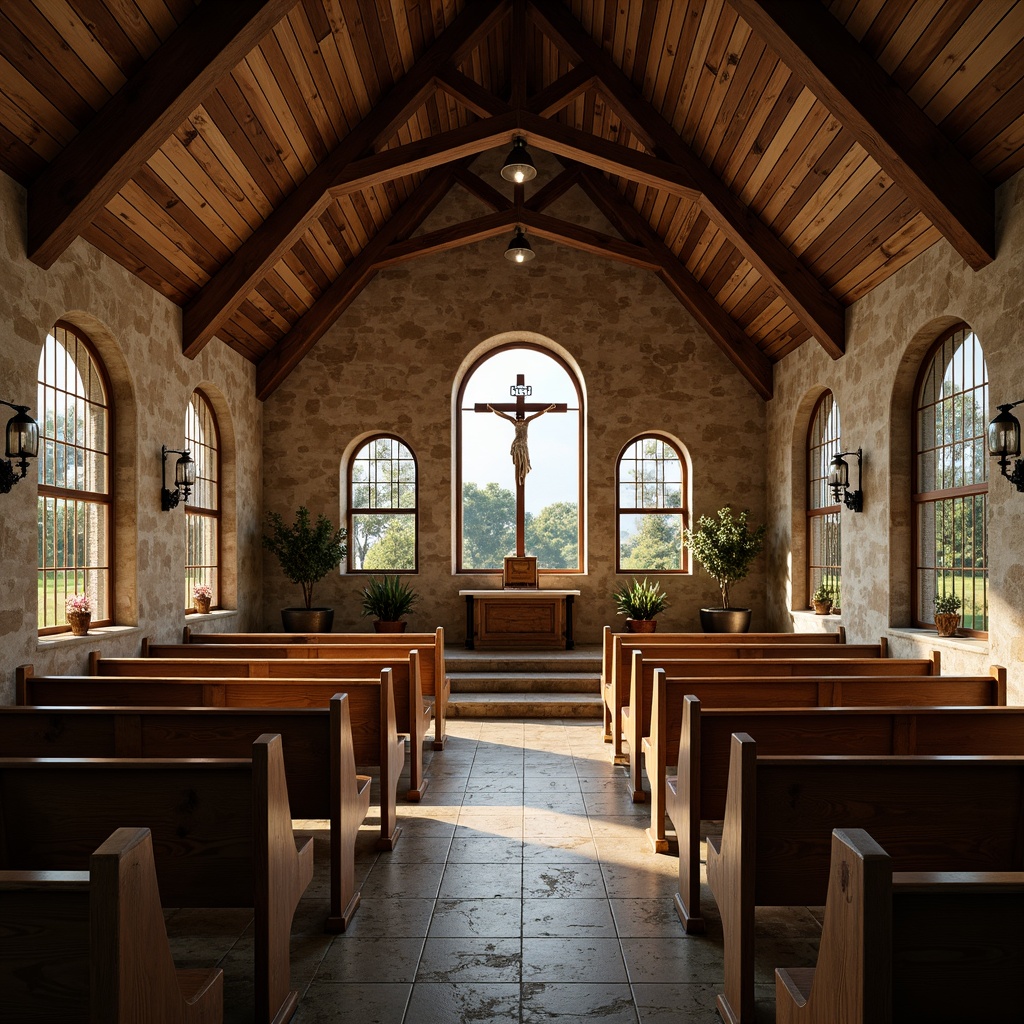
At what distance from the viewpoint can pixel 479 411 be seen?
9992 millimetres

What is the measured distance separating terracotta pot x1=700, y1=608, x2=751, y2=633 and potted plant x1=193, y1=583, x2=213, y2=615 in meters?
4.81

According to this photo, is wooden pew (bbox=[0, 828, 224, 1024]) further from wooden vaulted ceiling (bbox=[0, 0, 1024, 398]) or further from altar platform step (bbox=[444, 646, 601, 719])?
altar platform step (bbox=[444, 646, 601, 719])

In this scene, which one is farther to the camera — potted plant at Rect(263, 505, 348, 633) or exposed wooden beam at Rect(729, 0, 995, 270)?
potted plant at Rect(263, 505, 348, 633)

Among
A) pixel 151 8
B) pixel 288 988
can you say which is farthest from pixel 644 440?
pixel 288 988

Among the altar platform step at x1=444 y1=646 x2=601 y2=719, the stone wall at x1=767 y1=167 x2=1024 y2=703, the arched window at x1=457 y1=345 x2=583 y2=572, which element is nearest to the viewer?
the stone wall at x1=767 y1=167 x2=1024 y2=703

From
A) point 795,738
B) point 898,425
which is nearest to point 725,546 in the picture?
point 898,425

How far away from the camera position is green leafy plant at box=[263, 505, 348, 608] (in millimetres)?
8766

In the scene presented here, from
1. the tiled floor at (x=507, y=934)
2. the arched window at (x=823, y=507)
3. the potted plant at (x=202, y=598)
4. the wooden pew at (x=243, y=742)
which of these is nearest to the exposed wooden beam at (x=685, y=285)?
the arched window at (x=823, y=507)

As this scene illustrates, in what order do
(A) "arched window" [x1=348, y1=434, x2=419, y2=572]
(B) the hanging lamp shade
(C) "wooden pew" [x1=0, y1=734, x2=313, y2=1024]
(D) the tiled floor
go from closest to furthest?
1. (C) "wooden pew" [x1=0, y1=734, x2=313, y2=1024]
2. (D) the tiled floor
3. (B) the hanging lamp shade
4. (A) "arched window" [x1=348, y1=434, x2=419, y2=572]

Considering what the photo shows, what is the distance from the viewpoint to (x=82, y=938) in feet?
4.62

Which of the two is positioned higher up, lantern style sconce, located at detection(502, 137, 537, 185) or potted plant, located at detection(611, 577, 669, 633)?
lantern style sconce, located at detection(502, 137, 537, 185)

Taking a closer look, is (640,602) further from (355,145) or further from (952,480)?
(355,145)

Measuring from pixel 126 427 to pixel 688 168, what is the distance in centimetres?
456

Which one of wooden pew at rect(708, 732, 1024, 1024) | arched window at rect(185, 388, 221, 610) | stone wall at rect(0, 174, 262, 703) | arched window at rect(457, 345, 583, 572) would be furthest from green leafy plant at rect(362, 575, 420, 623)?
wooden pew at rect(708, 732, 1024, 1024)
